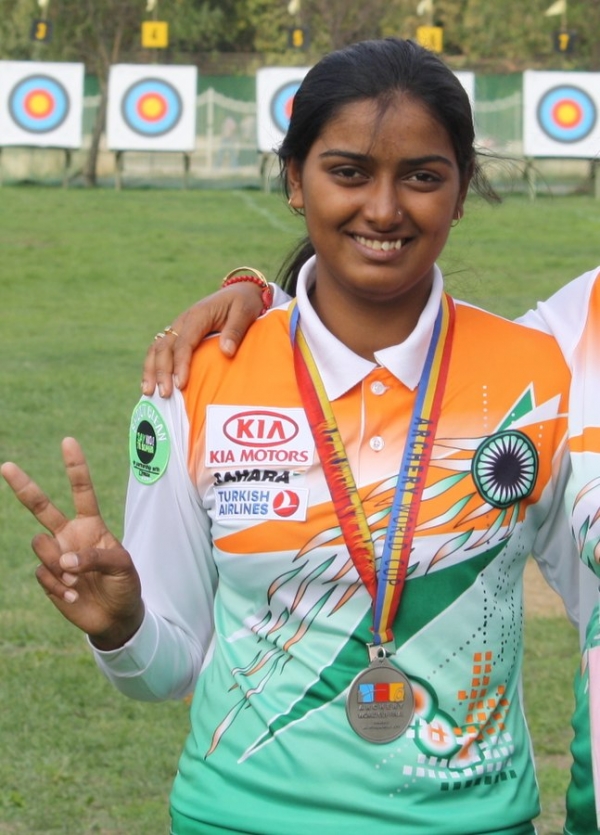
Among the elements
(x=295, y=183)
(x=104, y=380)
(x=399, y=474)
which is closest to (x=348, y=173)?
(x=295, y=183)

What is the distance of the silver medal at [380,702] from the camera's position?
6.34 ft

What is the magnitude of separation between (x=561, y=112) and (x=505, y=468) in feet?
73.0

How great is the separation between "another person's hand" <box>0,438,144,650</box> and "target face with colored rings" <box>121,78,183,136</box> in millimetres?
22240

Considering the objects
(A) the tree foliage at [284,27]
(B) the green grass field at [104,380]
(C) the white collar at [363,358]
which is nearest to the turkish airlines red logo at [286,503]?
(C) the white collar at [363,358]

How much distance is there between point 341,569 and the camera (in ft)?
6.52

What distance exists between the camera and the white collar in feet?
6.79

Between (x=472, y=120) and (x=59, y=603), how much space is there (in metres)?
0.82

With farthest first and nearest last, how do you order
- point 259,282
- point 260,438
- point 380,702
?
point 259,282 < point 260,438 < point 380,702

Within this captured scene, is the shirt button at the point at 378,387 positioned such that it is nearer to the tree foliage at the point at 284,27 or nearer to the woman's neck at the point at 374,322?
the woman's neck at the point at 374,322

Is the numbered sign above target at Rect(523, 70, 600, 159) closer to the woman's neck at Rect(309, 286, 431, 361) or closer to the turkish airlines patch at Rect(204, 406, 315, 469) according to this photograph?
the woman's neck at Rect(309, 286, 431, 361)

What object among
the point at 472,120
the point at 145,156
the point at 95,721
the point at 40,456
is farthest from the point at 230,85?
the point at 472,120

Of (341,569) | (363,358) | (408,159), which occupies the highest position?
(408,159)

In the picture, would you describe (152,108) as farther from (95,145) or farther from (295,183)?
(295,183)

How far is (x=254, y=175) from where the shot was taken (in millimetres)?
25734
